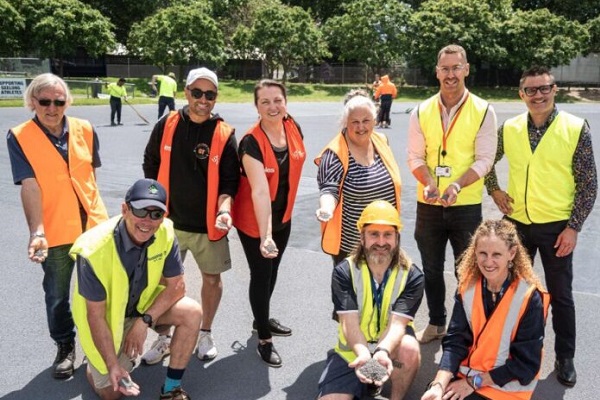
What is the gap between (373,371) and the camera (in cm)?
305

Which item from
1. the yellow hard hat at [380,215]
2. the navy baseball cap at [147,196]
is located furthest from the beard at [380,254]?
the navy baseball cap at [147,196]

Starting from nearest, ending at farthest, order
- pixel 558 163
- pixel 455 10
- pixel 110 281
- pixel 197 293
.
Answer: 1. pixel 110 281
2. pixel 558 163
3. pixel 197 293
4. pixel 455 10

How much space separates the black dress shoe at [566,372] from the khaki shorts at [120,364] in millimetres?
2702

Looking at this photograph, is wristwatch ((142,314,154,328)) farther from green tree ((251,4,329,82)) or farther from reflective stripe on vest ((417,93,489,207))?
green tree ((251,4,329,82))

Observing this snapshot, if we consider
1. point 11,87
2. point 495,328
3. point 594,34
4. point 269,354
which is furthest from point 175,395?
point 594,34

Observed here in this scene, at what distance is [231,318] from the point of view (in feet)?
15.4

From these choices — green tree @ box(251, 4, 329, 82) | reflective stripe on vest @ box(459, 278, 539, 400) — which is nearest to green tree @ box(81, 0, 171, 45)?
green tree @ box(251, 4, 329, 82)

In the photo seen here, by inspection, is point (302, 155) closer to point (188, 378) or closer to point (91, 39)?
point (188, 378)

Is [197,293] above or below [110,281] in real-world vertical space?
below

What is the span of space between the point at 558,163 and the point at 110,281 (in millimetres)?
2796

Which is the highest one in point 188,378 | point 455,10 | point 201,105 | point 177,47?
point 455,10

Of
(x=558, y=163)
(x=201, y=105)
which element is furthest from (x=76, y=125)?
(x=558, y=163)

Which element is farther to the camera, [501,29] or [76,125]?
[501,29]

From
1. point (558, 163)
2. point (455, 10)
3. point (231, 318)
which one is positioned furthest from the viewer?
point (455, 10)
